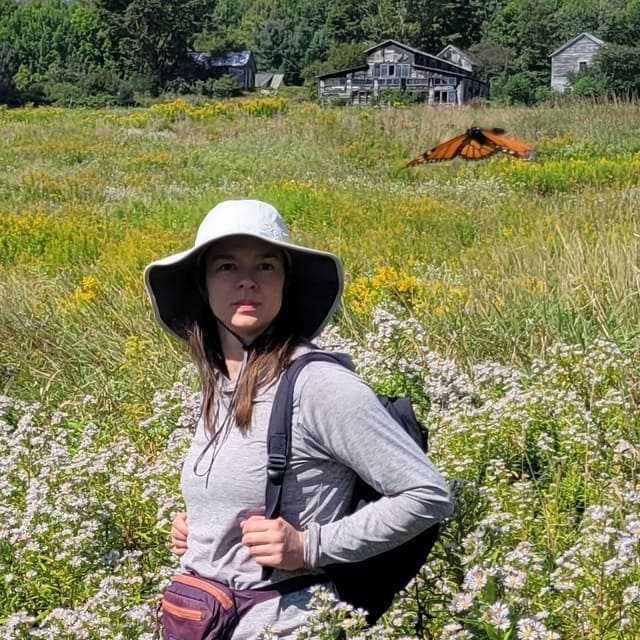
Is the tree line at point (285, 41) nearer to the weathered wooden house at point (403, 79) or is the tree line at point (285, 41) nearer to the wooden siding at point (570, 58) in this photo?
the wooden siding at point (570, 58)

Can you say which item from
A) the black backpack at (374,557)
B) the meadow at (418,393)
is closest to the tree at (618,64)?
the meadow at (418,393)

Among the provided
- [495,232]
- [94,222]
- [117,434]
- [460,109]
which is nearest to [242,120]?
[460,109]

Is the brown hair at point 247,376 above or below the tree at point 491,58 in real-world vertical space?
below

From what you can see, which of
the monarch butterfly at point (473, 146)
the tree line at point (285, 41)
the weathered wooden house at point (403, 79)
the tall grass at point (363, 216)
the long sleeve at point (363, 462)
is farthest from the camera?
the tree line at point (285, 41)

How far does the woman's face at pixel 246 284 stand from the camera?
214 cm

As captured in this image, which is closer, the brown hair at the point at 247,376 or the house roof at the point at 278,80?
the brown hair at the point at 247,376

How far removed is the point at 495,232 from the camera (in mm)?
8422

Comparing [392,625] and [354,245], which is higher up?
[354,245]

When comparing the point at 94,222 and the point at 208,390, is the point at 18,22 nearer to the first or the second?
the point at 94,222

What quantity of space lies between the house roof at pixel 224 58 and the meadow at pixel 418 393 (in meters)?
66.7

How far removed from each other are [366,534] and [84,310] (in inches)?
173

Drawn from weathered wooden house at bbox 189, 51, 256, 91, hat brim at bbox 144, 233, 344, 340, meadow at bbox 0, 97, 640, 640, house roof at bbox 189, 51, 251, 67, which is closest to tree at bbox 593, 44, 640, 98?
weathered wooden house at bbox 189, 51, 256, 91

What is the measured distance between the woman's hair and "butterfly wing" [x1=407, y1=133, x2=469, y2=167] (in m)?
6.25

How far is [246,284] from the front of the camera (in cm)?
214
